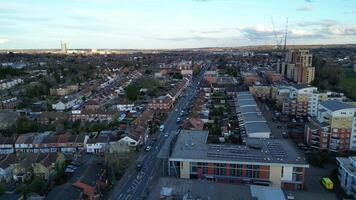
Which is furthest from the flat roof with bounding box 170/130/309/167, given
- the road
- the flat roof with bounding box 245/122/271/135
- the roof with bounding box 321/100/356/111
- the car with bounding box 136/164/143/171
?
the roof with bounding box 321/100/356/111

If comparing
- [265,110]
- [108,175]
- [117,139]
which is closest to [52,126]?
[117,139]

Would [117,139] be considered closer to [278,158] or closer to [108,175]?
[108,175]

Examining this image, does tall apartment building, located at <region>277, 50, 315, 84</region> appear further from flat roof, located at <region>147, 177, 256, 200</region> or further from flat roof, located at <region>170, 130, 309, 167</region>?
flat roof, located at <region>147, 177, 256, 200</region>

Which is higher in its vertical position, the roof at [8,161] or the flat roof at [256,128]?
the flat roof at [256,128]

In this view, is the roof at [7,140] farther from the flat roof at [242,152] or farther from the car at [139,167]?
the flat roof at [242,152]

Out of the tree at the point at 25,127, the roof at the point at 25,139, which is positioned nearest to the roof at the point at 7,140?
the roof at the point at 25,139

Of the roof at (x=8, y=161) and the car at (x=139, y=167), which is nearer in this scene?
the roof at (x=8, y=161)
